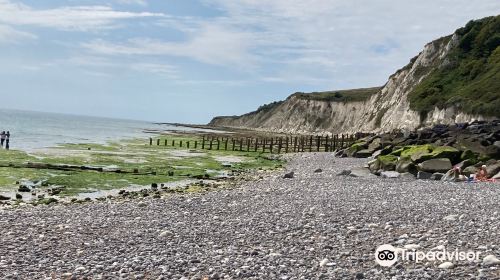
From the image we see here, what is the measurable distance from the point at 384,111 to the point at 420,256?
3840 inches

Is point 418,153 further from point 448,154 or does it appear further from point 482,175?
point 482,175

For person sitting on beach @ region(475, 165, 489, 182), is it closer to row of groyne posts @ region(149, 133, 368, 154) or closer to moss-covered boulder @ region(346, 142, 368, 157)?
moss-covered boulder @ region(346, 142, 368, 157)

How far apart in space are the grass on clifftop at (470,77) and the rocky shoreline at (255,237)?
48.6 metres

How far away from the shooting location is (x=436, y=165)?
26.8m

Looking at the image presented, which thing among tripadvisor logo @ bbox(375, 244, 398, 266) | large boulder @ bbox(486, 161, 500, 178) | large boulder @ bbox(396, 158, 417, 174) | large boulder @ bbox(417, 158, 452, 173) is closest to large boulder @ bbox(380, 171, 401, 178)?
large boulder @ bbox(396, 158, 417, 174)

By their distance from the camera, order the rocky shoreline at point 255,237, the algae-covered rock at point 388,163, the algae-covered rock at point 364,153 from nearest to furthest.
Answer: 1. the rocky shoreline at point 255,237
2. the algae-covered rock at point 388,163
3. the algae-covered rock at point 364,153

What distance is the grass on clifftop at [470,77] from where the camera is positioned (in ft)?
206

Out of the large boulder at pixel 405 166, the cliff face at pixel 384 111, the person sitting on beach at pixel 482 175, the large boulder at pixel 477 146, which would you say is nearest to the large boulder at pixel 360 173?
the large boulder at pixel 405 166

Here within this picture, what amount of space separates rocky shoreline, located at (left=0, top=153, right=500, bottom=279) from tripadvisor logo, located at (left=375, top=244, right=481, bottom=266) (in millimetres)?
202

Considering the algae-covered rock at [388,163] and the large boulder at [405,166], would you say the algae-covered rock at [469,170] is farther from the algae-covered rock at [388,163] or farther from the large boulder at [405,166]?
the algae-covered rock at [388,163]

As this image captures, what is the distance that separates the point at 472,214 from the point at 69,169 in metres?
27.4

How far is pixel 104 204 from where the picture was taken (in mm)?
19516

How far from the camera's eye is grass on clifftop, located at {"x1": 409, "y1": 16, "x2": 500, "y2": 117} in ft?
206

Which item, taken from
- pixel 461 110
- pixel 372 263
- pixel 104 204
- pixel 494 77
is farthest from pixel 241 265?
pixel 494 77
